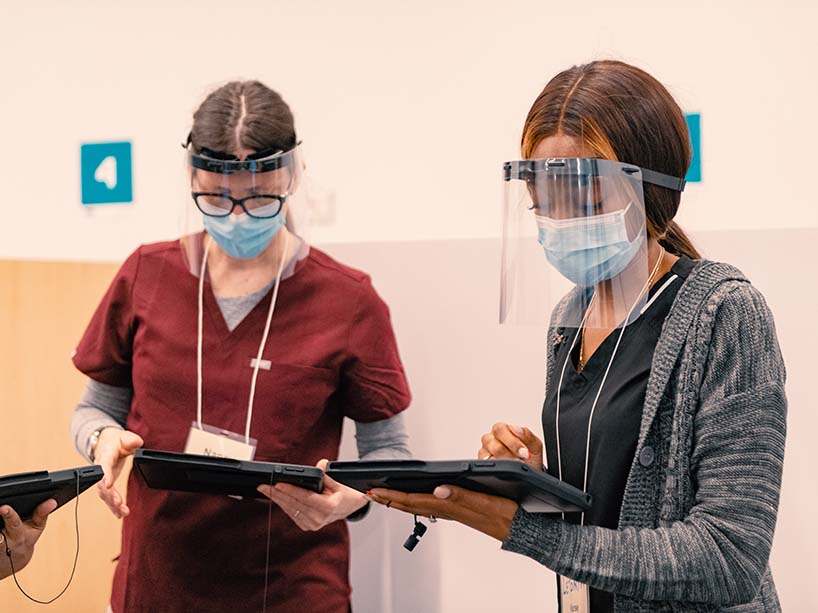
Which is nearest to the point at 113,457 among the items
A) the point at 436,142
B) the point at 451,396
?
the point at 451,396

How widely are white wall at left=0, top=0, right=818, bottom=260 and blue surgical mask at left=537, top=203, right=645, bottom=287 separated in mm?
829

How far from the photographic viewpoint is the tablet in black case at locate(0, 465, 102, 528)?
4.33 feet

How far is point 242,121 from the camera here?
1.81 m

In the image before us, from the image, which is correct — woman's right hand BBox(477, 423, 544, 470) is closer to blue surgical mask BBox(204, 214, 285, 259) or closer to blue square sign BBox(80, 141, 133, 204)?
blue surgical mask BBox(204, 214, 285, 259)

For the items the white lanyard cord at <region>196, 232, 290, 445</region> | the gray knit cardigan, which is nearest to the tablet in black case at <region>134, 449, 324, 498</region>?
the white lanyard cord at <region>196, 232, 290, 445</region>

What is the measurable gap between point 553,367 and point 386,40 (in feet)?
4.01

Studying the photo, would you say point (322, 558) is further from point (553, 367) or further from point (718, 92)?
point (718, 92)

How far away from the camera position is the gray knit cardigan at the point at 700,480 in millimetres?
1167

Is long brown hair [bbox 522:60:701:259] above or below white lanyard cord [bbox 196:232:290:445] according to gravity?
above

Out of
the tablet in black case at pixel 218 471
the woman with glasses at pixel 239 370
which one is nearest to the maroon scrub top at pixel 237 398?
the woman with glasses at pixel 239 370

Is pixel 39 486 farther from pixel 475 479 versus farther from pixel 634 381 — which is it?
pixel 634 381

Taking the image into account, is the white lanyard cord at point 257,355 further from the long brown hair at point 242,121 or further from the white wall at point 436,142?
the white wall at point 436,142

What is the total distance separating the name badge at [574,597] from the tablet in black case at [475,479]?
0.16 m

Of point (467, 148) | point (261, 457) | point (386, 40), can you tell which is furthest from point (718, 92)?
point (261, 457)
